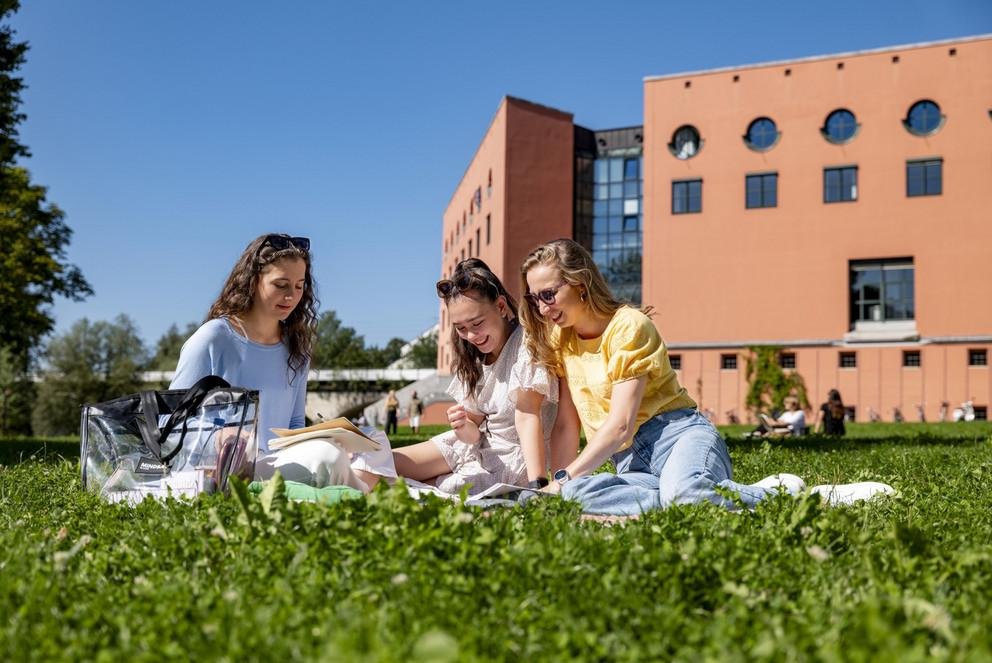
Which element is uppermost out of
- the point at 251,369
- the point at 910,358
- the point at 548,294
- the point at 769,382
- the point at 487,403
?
the point at 910,358

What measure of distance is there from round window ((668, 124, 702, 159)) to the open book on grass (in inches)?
1662

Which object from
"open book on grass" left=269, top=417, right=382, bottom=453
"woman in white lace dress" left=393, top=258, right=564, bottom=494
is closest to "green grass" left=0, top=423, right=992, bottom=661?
"open book on grass" left=269, top=417, right=382, bottom=453

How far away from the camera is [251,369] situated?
18.0ft

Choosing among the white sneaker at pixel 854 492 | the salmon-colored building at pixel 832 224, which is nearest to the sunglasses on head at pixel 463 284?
the white sneaker at pixel 854 492

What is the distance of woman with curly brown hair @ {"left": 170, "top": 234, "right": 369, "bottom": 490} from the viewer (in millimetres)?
5301

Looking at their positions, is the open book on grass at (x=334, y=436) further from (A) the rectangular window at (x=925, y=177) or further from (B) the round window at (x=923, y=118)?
(B) the round window at (x=923, y=118)

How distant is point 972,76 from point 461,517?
44586 millimetres

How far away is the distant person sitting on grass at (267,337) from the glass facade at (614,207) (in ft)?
161

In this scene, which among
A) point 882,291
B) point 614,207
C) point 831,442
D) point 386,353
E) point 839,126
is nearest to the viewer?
point 831,442

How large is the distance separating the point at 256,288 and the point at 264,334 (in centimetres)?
30

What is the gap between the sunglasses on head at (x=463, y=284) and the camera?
206 inches

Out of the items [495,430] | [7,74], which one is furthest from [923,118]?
[495,430]

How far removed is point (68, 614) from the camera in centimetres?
233

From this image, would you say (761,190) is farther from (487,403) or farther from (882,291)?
(487,403)
